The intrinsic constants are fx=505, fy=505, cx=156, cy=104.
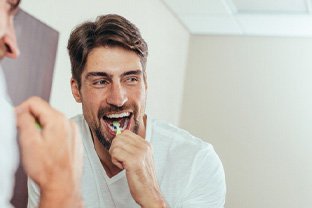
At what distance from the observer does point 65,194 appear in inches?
21.0

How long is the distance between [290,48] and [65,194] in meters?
3.92

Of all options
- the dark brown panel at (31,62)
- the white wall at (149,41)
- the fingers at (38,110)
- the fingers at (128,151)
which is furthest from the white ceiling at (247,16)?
the fingers at (38,110)

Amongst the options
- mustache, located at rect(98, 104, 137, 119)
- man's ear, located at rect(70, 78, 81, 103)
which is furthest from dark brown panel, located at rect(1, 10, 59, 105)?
mustache, located at rect(98, 104, 137, 119)

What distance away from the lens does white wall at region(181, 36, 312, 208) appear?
13.4 feet

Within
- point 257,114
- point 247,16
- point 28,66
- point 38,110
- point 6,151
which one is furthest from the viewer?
point 257,114

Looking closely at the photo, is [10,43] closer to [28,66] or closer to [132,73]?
[132,73]

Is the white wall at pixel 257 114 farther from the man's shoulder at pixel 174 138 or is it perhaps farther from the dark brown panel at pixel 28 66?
the man's shoulder at pixel 174 138

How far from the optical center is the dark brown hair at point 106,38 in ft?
4.71

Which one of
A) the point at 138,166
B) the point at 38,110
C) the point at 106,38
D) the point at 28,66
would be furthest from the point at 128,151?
the point at 28,66

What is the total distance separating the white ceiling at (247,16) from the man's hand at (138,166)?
254cm

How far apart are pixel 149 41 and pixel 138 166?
2.39 m

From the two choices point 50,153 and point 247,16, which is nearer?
point 50,153

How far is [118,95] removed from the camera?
1.38m

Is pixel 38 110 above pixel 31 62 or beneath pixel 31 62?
beneath
